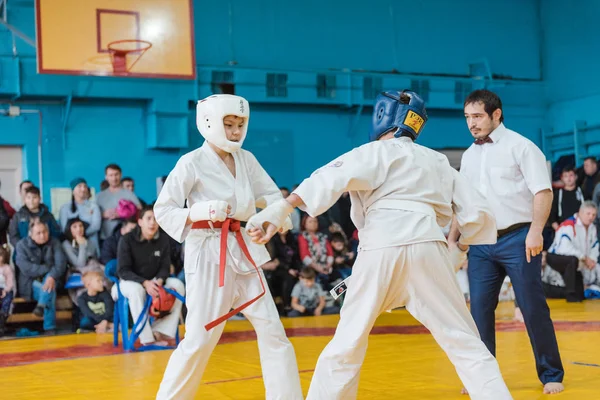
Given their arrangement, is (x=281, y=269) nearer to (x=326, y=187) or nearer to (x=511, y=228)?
(x=511, y=228)

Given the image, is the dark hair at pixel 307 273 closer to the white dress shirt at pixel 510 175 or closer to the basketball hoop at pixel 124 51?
the basketball hoop at pixel 124 51

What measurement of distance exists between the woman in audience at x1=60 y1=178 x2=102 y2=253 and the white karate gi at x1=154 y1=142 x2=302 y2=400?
241 inches

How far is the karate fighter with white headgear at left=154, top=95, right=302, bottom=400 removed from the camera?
4336 mm

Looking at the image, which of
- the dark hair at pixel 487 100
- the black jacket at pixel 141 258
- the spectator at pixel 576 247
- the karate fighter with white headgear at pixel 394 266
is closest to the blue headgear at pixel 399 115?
the karate fighter with white headgear at pixel 394 266

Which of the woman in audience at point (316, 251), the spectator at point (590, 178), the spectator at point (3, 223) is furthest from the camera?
the spectator at point (590, 178)

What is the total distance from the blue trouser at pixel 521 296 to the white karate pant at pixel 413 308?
1301 millimetres

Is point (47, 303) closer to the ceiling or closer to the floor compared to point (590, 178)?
closer to the floor

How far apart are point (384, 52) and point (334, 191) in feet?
40.3

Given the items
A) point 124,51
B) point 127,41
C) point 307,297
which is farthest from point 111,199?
point 307,297

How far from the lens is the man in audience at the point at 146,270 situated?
25.4 ft

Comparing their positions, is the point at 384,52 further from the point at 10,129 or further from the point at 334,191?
the point at 334,191

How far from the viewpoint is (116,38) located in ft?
35.6

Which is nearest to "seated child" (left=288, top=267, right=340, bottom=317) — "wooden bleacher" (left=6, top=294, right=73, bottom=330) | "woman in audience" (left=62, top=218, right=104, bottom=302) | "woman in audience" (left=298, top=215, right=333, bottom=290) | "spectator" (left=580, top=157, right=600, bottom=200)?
"woman in audience" (left=298, top=215, right=333, bottom=290)

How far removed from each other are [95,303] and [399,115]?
659cm
